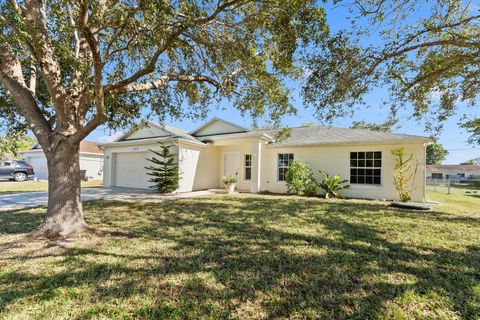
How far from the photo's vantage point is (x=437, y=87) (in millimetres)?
7766

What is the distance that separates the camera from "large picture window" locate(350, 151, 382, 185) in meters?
10.8

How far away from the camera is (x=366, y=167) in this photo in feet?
36.1

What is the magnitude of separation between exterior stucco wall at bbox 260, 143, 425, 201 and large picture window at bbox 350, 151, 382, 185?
186 millimetres

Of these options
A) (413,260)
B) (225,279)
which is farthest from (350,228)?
(225,279)

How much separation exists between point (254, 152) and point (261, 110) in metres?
4.98

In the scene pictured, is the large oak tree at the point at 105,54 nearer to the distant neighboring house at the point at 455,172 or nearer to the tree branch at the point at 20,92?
the tree branch at the point at 20,92

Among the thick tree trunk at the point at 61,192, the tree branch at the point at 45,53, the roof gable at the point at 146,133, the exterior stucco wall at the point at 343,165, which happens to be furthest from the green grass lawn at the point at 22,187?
the exterior stucco wall at the point at 343,165

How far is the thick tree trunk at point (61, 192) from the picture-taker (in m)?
4.49

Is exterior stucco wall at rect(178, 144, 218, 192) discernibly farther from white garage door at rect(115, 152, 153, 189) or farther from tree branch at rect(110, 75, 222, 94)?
tree branch at rect(110, 75, 222, 94)

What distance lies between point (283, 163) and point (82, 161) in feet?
67.3

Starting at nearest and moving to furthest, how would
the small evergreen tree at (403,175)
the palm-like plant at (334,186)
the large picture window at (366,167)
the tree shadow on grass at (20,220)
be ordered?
1. the tree shadow on grass at (20,220)
2. the small evergreen tree at (403,175)
3. the large picture window at (366,167)
4. the palm-like plant at (334,186)

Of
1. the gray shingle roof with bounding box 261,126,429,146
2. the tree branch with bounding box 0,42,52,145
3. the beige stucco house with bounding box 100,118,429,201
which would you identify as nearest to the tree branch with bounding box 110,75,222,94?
the tree branch with bounding box 0,42,52,145

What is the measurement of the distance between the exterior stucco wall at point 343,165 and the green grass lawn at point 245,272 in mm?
4667

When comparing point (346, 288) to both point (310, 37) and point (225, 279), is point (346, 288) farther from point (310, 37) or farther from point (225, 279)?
point (310, 37)
